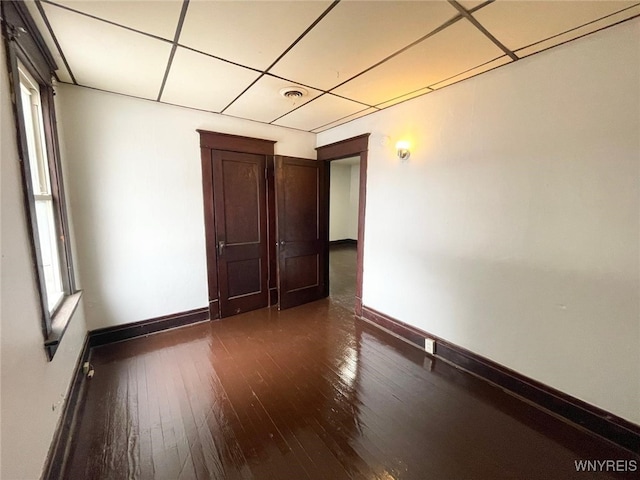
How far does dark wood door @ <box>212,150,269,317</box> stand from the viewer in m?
3.25

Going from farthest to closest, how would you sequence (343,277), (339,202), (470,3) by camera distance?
(339,202), (343,277), (470,3)

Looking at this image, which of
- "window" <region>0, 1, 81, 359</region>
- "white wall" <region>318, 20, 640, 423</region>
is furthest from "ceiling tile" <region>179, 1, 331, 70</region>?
"white wall" <region>318, 20, 640, 423</region>

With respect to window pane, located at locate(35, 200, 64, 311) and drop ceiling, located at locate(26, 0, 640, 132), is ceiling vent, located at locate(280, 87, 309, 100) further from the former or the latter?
window pane, located at locate(35, 200, 64, 311)

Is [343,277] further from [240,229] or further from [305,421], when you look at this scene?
[305,421]

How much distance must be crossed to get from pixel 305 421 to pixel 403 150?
8.28 feet

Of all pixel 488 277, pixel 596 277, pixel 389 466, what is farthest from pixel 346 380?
pixel 596 277

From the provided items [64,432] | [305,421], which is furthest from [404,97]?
[64,432]

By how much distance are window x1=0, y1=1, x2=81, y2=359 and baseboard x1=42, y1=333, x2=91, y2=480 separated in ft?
1.58

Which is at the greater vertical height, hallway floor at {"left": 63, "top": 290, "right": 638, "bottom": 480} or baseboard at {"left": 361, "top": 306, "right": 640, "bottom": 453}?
baseboard at {"left": 361, "top": 306, "right": 640, "bottom": 453}

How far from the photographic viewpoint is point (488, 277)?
219 cm

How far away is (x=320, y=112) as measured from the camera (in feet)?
9.88

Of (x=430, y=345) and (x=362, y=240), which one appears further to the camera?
(x=362, y=240)


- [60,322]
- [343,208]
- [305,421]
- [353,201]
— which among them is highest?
[353,201]

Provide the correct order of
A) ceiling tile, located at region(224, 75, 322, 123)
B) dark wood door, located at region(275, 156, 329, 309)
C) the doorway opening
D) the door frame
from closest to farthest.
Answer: ceiling tile, located at region(224, 75, 322, 123)
the door frame
dark wood door, located at region(275, 156, 329, 309)
the doorway opening
